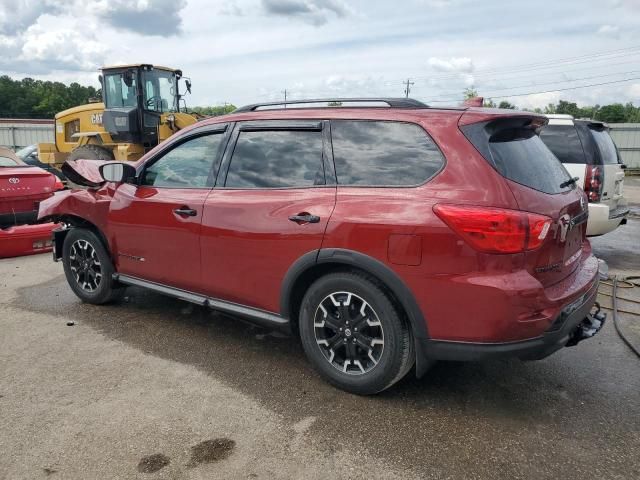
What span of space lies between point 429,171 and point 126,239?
9.00ft

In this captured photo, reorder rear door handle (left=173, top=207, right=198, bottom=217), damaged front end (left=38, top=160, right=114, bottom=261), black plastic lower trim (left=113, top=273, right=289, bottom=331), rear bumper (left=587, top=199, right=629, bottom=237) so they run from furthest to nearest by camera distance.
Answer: rear bumper (left=587, top=199, right=629, bottom=237) < damaged front end (left=38, top=160, right=114, bottom=261) < rear door handle (left=173, top=207, right=198, bottom=217) < black plastic lower trim (left=113, top=273, right=289, bottom=331)

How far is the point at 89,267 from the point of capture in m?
4.88

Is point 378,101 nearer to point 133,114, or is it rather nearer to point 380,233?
point 380,233

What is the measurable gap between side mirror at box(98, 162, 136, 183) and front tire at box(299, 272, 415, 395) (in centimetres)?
201

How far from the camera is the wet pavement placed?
102 inches

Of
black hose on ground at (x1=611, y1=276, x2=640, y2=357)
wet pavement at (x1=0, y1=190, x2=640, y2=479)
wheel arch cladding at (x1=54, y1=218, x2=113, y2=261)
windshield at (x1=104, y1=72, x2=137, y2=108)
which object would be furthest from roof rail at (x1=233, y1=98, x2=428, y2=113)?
windshield at (x1=104, y1=72, x2=137, y2=108)

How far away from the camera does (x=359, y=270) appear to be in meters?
3.11

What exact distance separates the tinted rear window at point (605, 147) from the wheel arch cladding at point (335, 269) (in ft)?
15.3

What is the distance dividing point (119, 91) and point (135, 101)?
2.08ft

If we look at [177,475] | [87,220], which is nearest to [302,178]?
[177,475]

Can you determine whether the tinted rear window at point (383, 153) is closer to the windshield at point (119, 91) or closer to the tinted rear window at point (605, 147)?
the tinted rear window at point (605, 147)

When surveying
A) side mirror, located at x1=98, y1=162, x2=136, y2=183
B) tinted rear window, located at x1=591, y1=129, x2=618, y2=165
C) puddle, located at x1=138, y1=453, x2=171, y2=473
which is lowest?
puddle, located at x1=138, y1=453, x2=171, y2=473

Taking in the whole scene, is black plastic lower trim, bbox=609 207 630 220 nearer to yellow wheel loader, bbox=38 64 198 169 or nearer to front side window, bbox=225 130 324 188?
front side window, bbox=225 130 324 188

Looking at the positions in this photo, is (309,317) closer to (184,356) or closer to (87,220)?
(184,356)
